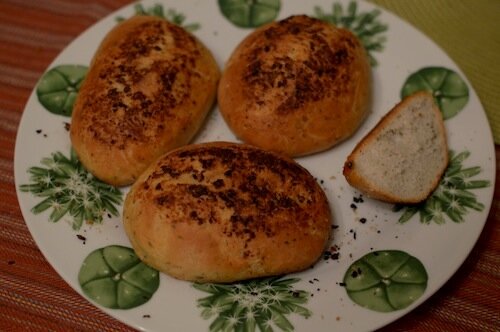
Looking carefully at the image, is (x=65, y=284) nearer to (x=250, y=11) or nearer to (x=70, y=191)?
(x=70, y=191)

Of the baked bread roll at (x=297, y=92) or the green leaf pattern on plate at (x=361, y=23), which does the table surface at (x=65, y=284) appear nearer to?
the green leaf pattern on plate at (x=361, y=23)

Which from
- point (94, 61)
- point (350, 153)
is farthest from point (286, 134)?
point (94, 61)

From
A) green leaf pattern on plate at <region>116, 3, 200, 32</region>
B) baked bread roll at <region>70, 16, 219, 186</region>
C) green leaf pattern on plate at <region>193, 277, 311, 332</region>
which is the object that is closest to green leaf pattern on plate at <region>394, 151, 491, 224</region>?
green leaf pattern on plate at <region>193, 277, 311, 332</region>

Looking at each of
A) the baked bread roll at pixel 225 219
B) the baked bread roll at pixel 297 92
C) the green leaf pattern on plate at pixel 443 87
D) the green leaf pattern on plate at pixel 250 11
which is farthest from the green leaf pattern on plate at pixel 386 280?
the green leaf pattern on plate at pixel 250 11

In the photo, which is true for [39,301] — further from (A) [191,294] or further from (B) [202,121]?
(B) [202,121]

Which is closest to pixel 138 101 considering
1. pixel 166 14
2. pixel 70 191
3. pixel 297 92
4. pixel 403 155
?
pixel 70 191
